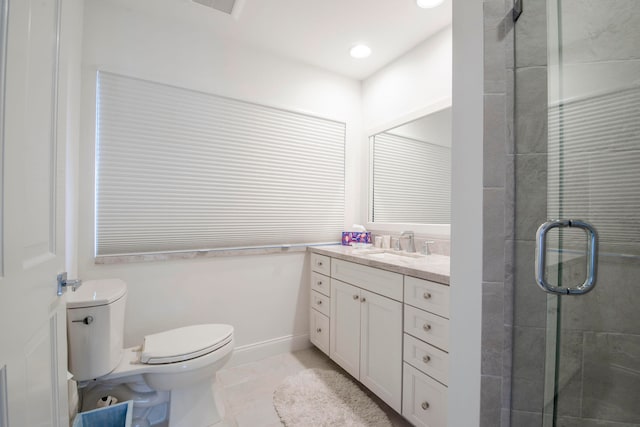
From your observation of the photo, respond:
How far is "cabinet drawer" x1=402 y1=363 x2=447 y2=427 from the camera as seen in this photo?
1.20m

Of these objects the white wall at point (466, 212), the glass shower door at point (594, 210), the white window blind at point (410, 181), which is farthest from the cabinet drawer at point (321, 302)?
the glass shower door at point (594, 210)

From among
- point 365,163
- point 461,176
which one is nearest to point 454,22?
point 461,176

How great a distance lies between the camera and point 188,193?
1910 millimetres

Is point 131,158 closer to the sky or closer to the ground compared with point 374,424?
closer to the sky

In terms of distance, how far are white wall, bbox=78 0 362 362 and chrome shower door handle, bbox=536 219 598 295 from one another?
178cm

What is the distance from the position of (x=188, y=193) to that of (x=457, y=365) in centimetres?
184

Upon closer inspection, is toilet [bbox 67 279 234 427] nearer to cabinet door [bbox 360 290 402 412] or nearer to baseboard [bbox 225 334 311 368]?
baseboard [bbox 225 334 311 368]

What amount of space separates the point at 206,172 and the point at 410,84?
1695mm

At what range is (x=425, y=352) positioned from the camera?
128 cm

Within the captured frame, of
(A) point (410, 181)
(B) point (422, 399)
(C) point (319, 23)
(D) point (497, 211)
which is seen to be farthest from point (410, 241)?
(C) point (319, 23)

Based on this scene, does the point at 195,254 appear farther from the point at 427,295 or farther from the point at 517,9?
the point at 517,9

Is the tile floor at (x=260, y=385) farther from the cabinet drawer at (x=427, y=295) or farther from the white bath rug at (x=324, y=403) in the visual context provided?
the cabinet drawer at (x=427, y=295)

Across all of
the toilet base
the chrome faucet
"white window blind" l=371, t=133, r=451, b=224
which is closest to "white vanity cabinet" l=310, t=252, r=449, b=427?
the chrome faucet

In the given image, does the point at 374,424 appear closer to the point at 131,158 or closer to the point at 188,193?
the point at 188,193
